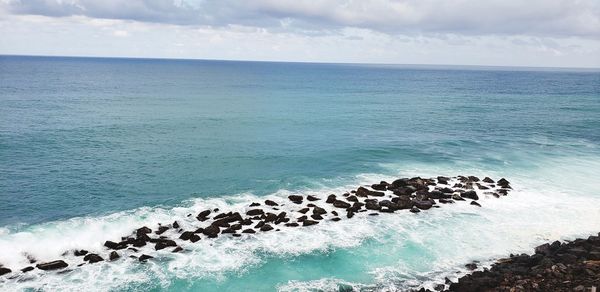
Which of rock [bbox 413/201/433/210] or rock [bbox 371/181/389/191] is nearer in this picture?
rock [bbox 413/201/433/210]

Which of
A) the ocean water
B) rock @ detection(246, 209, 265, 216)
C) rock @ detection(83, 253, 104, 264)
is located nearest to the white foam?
the ocean water

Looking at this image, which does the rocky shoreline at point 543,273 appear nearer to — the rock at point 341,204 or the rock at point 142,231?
the rock at point 341,204

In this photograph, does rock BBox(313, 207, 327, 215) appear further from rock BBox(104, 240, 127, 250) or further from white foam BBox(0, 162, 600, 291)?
rock BBox(104, 240, 127, 250)

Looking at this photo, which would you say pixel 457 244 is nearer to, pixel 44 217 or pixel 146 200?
pixel 146 200

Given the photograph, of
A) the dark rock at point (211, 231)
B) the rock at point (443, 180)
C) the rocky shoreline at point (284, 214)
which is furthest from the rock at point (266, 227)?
the rock at point (443, 180)

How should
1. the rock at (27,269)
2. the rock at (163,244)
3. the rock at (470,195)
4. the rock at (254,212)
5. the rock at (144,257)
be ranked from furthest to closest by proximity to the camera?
the rock at (470,195), the rock at (254,212), the rock at (163,244), the rock at (144,257), the rock at (27,269)

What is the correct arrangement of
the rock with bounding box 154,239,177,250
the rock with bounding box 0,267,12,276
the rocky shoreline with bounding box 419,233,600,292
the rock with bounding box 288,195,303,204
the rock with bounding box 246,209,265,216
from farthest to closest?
the rock with bounding box 288,195,303,204, the rock with bounding box 246,209,265,216, the rock with bounding box 154,239,177,250, the rock with bounding box 0,267,12,276, the rocky shoreline with bounding box 419,233,600,292

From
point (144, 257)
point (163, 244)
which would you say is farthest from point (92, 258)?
point (163, 244)
